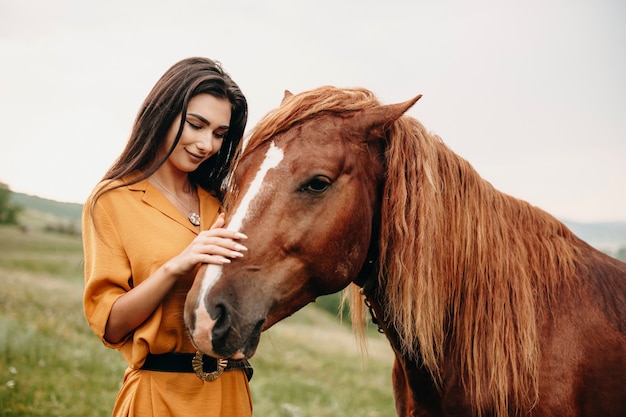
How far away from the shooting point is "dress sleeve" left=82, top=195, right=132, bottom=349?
226 cm

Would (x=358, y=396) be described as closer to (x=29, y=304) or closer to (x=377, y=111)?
(x=29, y=304)

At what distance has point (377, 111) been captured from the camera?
247 cm

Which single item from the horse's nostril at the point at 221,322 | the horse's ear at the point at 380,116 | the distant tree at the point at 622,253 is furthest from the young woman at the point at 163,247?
the distant tree at the point at 622,253

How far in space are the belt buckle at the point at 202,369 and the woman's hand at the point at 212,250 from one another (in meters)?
0.46

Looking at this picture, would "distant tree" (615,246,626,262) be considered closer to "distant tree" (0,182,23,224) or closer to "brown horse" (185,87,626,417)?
"brown horse" (185,87,626,417)

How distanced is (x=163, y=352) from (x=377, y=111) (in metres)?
1.53

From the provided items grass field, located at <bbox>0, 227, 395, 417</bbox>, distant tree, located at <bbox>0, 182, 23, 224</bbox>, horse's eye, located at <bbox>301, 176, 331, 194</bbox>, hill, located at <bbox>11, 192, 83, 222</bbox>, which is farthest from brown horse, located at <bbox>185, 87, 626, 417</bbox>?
distant tree, located at <bbox>0, 182, 23, 224</bbox>

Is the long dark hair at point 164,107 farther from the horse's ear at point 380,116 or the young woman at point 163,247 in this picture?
the horse's ear at point 380,116

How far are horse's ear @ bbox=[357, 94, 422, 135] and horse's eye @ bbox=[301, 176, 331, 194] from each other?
375 millimetres

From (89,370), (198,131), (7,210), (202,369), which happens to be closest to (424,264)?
(202,369)

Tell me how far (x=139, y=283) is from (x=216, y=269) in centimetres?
56

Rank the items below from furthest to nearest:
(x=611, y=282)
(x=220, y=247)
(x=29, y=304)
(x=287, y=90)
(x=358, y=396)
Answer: (x=29, y=304) < (x=358, y=396) < (x=287, y=90) < (x=611, y=282) < (x=220, y=247)

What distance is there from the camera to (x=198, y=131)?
8.57 feet

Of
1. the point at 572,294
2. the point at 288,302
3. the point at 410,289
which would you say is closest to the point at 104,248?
the point at 288,302
